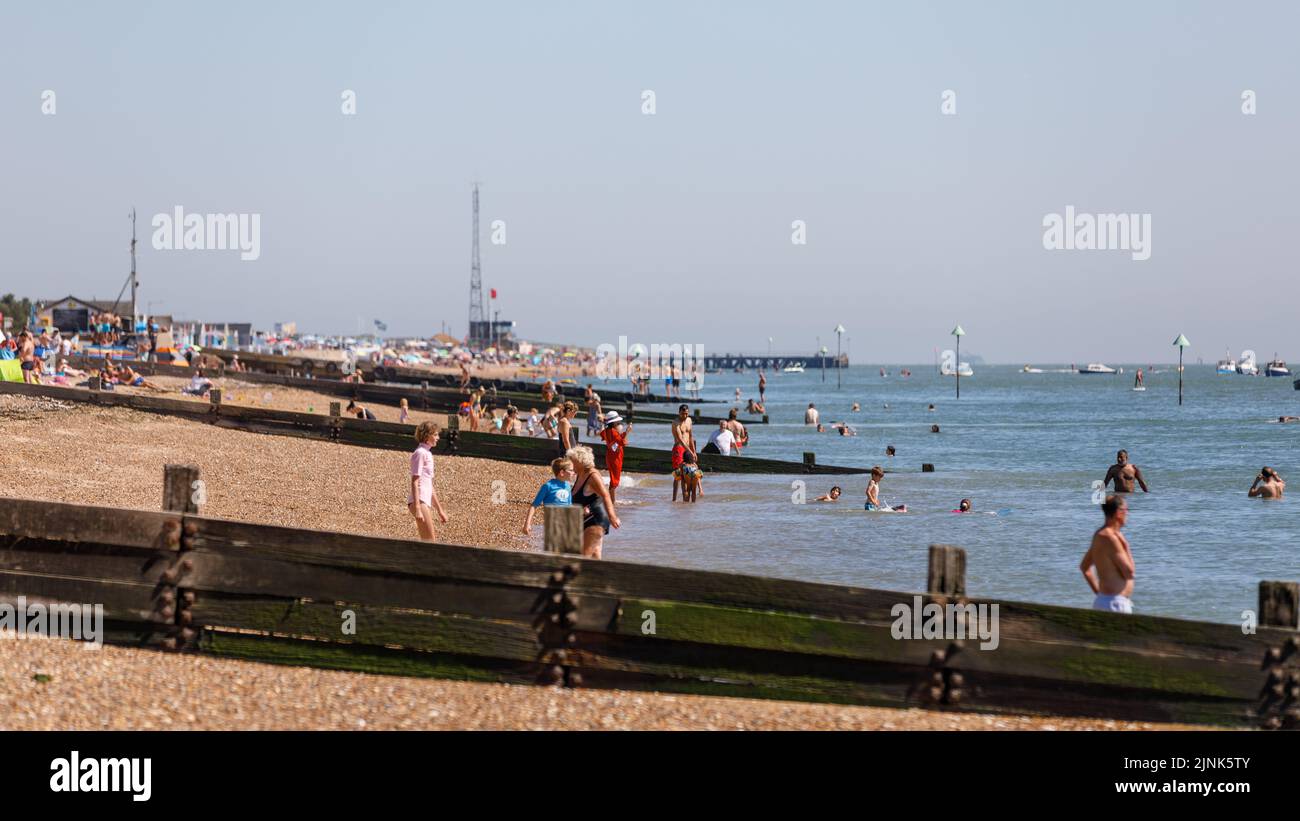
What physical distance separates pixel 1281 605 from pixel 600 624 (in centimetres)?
408

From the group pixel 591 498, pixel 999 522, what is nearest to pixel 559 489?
pixel 591 498

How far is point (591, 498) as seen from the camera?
11391 mm

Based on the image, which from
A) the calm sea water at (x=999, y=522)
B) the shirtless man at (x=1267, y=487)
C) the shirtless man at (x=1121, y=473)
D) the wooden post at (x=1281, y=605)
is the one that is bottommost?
the calm sea water at (x=999, y=522)

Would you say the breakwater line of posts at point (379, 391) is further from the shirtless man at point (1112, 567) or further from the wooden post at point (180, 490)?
the shirtless man at point (1112, 567)

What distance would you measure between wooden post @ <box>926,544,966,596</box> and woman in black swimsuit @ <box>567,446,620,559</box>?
393 cm

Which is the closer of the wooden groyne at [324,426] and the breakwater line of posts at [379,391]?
the wooden groyne at [324,426]

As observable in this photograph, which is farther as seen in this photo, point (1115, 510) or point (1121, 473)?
point (1121, 473)

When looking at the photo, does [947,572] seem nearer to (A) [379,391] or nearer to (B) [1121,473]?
(B) [1121,473]

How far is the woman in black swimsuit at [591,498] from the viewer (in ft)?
36.4

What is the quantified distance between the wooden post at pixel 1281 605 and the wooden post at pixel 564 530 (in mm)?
4134

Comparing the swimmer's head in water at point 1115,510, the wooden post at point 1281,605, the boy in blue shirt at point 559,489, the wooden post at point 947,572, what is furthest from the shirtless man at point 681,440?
the wooden post at point 1281,605

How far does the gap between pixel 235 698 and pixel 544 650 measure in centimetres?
186

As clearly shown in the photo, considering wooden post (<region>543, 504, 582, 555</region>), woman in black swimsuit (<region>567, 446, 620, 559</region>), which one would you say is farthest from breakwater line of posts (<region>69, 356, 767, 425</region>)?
wooden post (<region>543, 504, 582, 555</region>)
